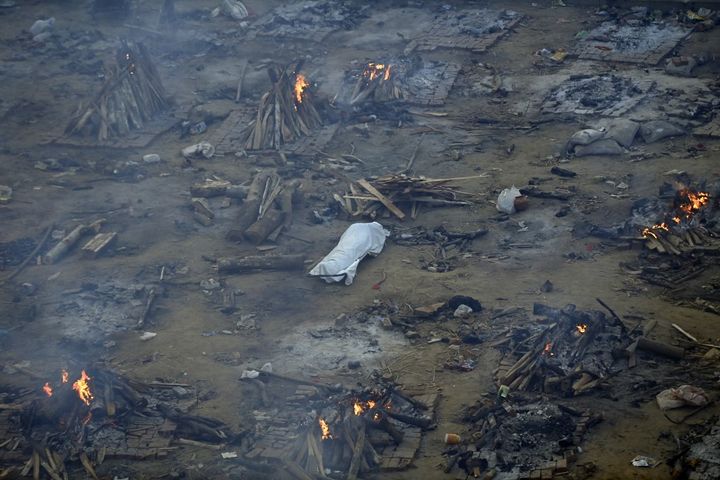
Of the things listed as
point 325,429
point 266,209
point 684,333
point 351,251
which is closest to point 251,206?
point 266,209

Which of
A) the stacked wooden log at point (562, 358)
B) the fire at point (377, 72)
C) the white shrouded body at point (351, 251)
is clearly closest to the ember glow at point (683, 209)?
the stacked wooden log at point (562, 358)

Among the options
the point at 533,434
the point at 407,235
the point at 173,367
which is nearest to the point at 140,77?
the point at 407,235

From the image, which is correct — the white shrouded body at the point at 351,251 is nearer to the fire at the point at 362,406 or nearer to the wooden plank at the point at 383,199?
the wooden plank at the point at 383,199

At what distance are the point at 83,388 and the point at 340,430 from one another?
10.6ft

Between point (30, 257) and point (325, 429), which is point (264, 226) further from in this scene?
point (325, 429)

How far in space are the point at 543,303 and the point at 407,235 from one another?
3236 millimetres

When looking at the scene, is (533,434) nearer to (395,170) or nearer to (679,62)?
(395,170)

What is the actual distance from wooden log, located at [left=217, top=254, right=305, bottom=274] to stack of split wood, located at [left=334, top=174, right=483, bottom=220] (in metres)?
1.75

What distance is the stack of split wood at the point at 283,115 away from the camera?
17.9 m

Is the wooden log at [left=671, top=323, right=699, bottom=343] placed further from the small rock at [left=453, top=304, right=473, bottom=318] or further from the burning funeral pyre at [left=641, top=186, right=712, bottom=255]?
the small rock at [left=453, top=304, right=473, bottom=318]

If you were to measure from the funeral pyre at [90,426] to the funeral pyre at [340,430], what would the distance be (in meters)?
Answer: 0.59

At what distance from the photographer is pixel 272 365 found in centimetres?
1105

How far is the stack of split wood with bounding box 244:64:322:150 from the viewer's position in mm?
17922

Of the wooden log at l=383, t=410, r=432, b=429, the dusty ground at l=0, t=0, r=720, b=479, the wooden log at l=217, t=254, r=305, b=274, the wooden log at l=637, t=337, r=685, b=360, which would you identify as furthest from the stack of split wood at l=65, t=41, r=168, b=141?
the wooden log at l=637, t=337, r=685, b=360
